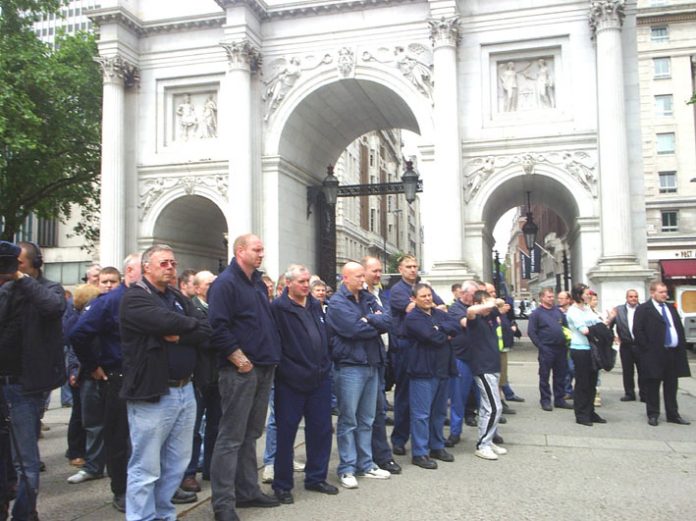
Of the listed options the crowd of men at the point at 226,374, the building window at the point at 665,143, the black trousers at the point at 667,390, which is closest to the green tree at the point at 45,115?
the crowd of men at the point at 226,374

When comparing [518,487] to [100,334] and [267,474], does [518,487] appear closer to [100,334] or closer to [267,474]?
[267,474]

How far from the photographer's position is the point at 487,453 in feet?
22.4

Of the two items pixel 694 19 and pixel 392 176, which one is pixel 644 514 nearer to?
pixel 694 19

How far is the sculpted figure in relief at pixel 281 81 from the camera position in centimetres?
1984

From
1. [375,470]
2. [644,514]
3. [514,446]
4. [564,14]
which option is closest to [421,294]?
[375,470]

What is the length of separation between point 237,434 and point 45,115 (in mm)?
23419

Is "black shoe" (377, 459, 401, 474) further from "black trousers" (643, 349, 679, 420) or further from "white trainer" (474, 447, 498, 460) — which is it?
"black trousers" (643, 349, 679, 420)

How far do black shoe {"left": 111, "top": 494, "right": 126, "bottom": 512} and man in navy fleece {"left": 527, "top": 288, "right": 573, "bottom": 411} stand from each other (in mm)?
6919

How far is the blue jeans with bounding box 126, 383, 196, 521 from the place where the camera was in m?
4.34

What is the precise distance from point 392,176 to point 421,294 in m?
75.5

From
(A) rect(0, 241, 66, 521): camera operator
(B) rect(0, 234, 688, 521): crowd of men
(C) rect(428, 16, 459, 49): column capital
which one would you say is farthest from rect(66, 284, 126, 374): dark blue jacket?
(C) rect(428, 16, 459, 49): column capital

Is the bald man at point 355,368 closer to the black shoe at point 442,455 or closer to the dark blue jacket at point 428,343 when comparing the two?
the dark blue jacket at point 428,343

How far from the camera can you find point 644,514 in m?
5.01

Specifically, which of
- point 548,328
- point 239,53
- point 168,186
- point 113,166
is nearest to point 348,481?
point 548,328
